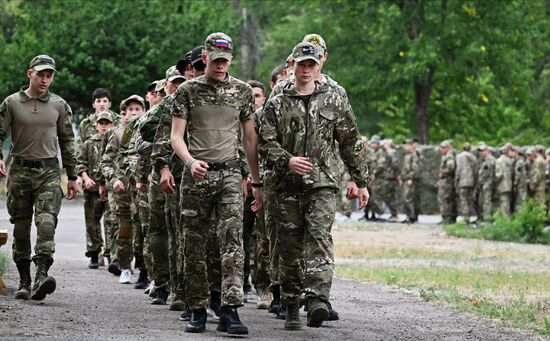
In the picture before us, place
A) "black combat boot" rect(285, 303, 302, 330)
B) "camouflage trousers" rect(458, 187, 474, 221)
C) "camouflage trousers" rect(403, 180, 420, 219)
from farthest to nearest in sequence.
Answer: "camouflage trousers" rect(403, 180, 420, 219)
"camouflage trousers" rect(458, 187, 474, 221)
"black combat boot" rect(285, 303, 302, 330)

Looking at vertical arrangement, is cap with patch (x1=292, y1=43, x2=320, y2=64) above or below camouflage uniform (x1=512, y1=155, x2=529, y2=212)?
below

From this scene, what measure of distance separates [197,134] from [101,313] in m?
2.05

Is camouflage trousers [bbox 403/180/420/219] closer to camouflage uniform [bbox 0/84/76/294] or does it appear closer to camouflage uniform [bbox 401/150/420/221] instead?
camouflage uniform [bbox 401/150/420/221]

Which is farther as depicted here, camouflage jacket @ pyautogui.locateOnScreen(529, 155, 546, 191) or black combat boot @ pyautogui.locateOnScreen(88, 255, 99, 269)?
camouflage jacket @ pyautogui.locateOnScreen(529, 155, 546, 191)

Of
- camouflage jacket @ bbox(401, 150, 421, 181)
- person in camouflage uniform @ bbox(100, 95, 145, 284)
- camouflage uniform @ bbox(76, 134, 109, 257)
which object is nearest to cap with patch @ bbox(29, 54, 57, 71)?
person in camouflage uniform @ bbox(100, 95, 145, 284)

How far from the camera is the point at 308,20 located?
4997 cm

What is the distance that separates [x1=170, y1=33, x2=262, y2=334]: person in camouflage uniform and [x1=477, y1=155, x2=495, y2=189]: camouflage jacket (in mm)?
24395

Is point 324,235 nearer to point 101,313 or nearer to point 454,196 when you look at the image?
point 101,313

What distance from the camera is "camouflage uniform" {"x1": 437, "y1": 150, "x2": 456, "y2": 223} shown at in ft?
115

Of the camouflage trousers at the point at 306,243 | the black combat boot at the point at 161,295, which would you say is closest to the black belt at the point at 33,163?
the black combat boot at the point at 161,295

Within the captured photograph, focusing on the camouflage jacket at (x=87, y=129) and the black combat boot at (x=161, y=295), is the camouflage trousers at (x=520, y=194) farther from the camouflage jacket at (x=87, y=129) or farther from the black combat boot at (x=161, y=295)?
the black combat boot at (x=161, y=295)

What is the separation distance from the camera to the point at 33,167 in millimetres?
13023

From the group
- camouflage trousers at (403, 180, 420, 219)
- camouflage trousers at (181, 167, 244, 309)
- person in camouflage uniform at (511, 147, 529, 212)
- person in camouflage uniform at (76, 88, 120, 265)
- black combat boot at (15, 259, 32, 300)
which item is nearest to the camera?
camouflage trousers at (181, 167, 244, 309)

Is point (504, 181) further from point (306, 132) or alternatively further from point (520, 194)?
point (306, 132)
